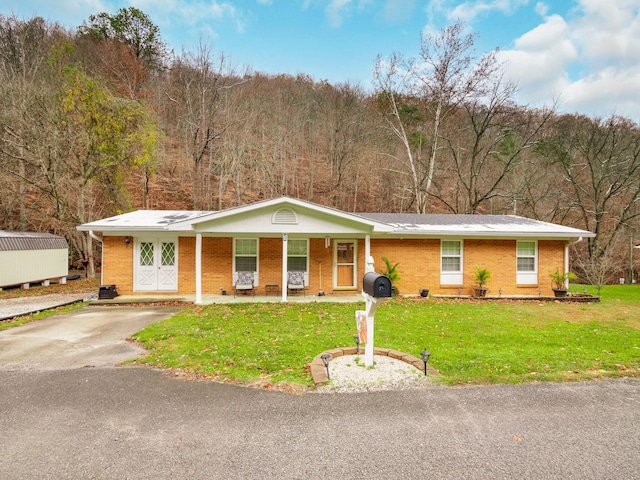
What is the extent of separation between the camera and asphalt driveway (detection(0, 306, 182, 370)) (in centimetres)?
546

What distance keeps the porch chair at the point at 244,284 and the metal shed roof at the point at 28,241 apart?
936cm

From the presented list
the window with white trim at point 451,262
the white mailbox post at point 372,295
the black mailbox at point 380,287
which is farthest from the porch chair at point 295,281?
the black mailbox at point 380,287

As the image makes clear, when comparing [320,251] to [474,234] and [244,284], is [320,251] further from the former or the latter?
[474,234]

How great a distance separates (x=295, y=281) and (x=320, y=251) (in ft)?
5.05

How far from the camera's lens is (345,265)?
12.7 meters

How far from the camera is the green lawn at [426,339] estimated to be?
5.00 m

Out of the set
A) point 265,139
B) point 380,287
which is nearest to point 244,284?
point 380,287

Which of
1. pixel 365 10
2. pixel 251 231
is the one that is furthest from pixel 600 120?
pixel 251 231

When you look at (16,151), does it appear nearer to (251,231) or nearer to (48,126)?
(48,126)

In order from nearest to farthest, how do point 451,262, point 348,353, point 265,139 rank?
point 348,353, point 451,262, point 265,139

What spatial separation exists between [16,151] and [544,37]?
1090 inches

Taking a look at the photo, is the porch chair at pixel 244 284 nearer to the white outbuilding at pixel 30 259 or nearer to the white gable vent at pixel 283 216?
the white gable vent at pixel 283 216

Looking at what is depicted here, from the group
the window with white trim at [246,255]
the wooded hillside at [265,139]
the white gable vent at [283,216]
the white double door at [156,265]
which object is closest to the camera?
the white gable vent at [283,216]

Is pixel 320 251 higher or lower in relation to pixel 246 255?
higher
